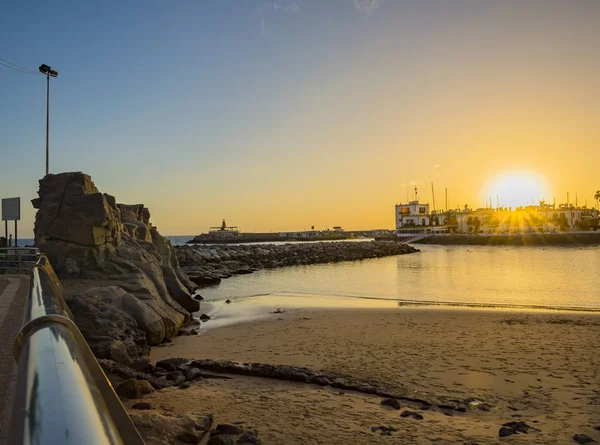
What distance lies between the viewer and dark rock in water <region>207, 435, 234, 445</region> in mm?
5383

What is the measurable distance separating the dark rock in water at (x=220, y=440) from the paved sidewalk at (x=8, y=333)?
92.1 inches

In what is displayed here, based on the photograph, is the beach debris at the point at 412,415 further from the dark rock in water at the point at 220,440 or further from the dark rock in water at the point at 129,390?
the dark rock in water at the point at 129,390

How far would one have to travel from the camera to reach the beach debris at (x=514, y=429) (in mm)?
6241

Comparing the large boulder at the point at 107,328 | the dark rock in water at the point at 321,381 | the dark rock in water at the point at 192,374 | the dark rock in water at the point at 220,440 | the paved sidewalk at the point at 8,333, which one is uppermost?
the paved sidewalk at the point at 8,333

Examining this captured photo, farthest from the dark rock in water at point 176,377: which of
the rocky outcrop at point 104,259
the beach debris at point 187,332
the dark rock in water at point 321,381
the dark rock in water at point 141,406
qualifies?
the beach debris at point 187,332

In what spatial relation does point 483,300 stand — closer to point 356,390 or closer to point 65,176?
point 356,390

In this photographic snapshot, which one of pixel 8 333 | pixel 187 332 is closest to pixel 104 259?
pixel 187 332

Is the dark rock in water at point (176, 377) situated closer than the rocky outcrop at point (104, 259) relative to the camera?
Yes

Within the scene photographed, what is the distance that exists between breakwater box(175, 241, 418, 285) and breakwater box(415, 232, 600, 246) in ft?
115

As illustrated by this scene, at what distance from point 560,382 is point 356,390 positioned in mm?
4085

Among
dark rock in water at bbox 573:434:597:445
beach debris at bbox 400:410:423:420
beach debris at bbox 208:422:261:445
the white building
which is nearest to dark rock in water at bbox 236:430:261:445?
beach debris at bbox 208:422:261:445

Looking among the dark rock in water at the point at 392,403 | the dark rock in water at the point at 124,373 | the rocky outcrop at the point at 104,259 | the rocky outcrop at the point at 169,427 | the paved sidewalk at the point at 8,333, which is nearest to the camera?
the paved sidewalk at the point at 8,333

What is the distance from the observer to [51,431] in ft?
3.18

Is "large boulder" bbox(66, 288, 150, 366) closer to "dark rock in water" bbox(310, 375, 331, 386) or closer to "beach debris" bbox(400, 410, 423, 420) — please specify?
"dark rock in water" bbox(310, 375, 331, 386)
